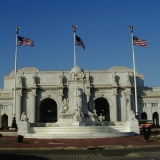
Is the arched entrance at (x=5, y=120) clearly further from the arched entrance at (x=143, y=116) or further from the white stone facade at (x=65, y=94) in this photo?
the arched entrance at (x=143, y=116)

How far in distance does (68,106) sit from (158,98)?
170 feet

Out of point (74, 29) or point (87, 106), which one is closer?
point (87, 106)

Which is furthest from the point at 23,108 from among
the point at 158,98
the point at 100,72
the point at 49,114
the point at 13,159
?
the point at 13,159

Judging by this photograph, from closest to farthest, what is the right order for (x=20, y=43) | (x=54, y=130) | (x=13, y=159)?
(x=13, y=159), (x=54, y=130), (x=20, y=43)

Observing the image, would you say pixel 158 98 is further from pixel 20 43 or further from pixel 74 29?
pixel 20 43

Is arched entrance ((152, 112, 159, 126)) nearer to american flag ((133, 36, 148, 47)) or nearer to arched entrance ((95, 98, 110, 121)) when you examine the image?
arched entrance ((95, 98, 110, 121))

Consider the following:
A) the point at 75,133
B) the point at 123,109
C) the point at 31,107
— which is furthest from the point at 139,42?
the point at 31,107

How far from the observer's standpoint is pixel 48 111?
9112cm

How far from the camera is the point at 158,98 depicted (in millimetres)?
85188

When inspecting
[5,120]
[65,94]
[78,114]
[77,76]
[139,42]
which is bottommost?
[5,120]

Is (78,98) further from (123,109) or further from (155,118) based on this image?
(155,118)

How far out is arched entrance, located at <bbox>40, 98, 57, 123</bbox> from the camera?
286 ft

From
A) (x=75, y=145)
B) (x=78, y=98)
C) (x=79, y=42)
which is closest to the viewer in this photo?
(x=75, y=145)

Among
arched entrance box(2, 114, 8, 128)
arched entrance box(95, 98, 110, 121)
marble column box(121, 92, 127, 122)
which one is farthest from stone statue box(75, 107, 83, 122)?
arched entrance box(2, 114, 8, 128)
